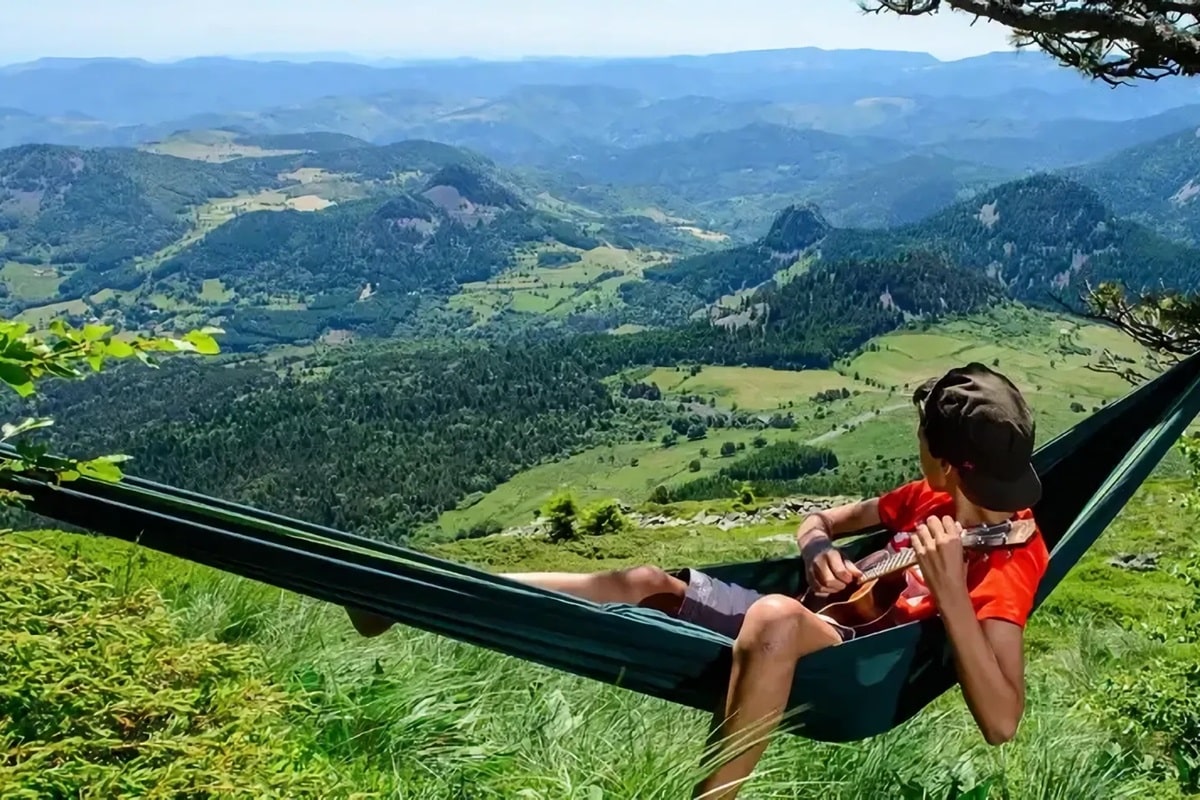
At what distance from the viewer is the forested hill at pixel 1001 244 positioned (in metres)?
156

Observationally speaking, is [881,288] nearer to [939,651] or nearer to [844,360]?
[844,360]

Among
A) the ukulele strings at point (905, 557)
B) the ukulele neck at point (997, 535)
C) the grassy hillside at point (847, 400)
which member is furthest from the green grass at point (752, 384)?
the ukulele neck at point (997, 535)

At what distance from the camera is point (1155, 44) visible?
12.2 ft

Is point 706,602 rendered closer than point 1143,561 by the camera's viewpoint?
Yes

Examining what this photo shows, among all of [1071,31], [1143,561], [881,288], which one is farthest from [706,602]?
[881,288]

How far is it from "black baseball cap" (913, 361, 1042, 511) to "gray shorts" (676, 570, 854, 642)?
68 cm

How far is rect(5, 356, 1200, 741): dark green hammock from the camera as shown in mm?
2121

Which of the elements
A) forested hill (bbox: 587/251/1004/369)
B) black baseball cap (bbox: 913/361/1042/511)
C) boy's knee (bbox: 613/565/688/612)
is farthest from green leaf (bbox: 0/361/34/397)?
forested hill (bbox: 587/251/1004/369)

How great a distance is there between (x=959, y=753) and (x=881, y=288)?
122578 millimetres

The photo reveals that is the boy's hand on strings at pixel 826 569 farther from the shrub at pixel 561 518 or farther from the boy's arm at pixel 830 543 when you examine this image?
the shrub at pixel 561 518

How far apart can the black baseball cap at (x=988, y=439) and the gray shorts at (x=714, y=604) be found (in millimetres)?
677

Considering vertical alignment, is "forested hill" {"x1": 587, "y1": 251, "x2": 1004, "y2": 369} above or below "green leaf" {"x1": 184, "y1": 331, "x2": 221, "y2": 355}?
below

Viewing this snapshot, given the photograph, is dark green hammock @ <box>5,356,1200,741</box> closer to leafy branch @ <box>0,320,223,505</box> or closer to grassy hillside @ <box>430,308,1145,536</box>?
leafy branch @ <box>0,320,223,505</box>

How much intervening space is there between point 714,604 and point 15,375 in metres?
1.88
